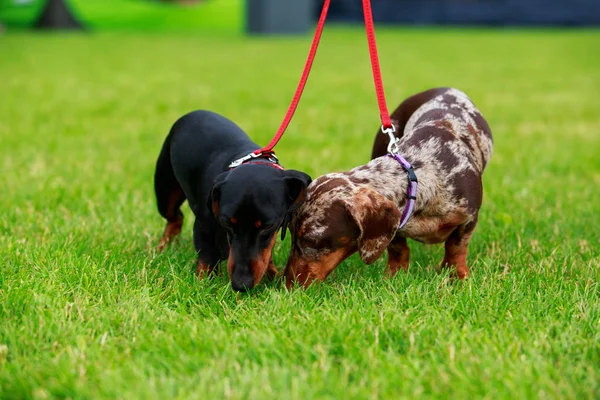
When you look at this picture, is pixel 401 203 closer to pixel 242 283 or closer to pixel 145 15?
pixel 242 283

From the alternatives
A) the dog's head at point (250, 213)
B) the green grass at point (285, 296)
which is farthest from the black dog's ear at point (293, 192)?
the green grass at point (285, 296)

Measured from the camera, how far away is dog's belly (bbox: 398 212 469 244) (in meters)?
3.48

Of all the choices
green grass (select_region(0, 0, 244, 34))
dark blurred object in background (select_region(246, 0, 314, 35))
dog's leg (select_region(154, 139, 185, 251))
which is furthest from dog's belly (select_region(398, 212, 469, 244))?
green grass (select_region(0, 0, 244, 34))

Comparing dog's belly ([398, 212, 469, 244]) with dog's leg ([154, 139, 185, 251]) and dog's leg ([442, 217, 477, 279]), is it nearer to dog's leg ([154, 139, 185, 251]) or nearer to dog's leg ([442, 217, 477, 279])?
dog's leg ([442, 217, 477, 279])

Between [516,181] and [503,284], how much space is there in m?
2.59

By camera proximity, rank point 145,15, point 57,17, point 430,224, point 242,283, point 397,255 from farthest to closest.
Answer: point 145,15 < point 57,17 < point 397,255 < point 430,224 < point 242,283

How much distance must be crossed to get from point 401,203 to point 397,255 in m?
0.48

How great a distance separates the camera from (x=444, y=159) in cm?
357

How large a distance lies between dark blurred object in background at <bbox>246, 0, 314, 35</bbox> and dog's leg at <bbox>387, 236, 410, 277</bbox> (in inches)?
942

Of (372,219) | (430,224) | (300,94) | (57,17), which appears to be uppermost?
(300,94)

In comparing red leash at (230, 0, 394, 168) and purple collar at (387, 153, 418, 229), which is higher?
red leash at (230, 0, 394, 168)

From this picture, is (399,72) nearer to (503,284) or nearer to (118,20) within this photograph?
(503,284)

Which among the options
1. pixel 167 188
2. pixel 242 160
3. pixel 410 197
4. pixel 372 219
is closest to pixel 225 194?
pixel 242 160

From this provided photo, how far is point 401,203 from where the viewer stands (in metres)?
3.35
